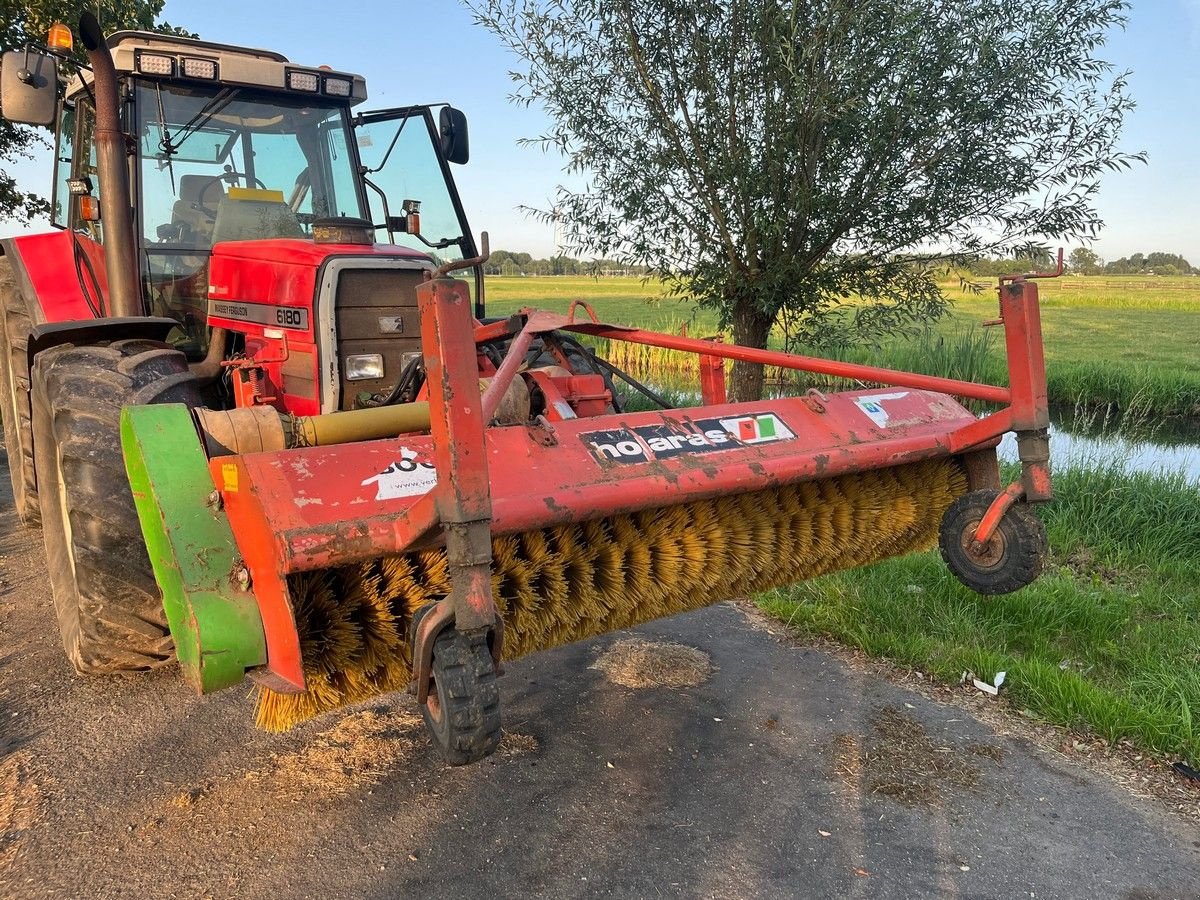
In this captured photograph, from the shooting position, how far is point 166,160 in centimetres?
418

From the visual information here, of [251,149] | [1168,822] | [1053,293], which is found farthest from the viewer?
[1053,293]

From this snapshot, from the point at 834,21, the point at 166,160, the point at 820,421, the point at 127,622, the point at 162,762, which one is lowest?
the point at 162,762

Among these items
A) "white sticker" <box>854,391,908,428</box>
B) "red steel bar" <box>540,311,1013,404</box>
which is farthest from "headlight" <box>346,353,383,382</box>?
"white sticker" <box>854,391,908,428</box>

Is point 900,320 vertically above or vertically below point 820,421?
above

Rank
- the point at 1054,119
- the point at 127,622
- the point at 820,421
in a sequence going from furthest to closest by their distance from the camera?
the point at 1054,119 → the point at 820,421 → the point at 127,622

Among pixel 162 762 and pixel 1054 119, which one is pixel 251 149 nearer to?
pixel 162 762

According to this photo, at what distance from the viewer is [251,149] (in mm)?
4461

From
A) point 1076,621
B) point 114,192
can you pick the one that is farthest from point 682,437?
point 114,192

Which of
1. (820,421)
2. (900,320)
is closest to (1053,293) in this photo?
(900,320)

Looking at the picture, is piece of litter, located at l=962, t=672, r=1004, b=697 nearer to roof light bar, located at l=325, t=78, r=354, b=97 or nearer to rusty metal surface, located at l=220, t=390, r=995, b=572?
rusty metal surface, located at l=220, t=390, r=995, b=572

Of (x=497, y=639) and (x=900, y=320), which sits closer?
(x=497, y=639)

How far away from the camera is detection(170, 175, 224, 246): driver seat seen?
4289 mm

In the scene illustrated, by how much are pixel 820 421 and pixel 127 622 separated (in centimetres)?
255

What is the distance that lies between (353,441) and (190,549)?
0.75 metres
